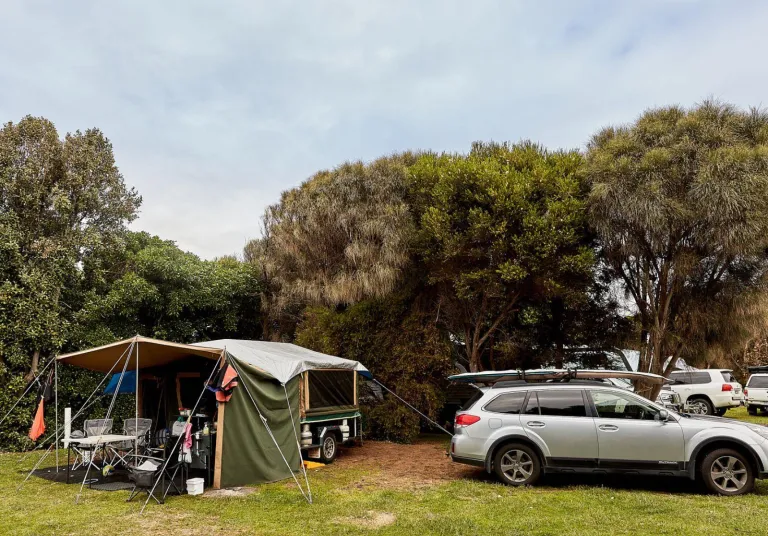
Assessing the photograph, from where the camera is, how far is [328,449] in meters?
11.0

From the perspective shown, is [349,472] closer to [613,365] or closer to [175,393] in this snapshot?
[175,393]

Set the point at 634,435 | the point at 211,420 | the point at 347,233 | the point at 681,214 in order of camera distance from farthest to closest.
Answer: the point at 347,233 < the point at 681,214 < the point at 211,420 < the point at 634,435

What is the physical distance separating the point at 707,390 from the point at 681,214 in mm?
8897

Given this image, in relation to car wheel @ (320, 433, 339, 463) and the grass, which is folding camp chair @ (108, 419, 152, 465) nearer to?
the grass

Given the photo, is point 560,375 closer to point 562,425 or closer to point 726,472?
point 562,425

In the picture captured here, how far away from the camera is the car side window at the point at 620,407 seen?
802 cm

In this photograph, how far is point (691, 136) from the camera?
11414 millimetres

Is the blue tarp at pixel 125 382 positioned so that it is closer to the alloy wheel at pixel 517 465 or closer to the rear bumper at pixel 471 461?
the rear bumper at pixel 471 461

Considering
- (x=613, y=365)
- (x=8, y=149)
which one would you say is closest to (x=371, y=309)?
(x=613, y=365)

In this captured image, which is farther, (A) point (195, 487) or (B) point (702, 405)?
(B) point (702, 405)

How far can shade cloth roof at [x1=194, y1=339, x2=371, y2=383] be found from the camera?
988 cm

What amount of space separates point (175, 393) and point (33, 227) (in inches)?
217

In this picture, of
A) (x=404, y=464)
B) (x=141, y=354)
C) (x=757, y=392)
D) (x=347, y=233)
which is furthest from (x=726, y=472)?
(x=757, y=392)

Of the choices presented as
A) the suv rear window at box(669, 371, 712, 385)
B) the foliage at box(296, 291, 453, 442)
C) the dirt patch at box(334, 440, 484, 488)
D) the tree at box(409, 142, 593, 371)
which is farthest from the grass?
the suv rear window at box(669, 371, 712, 385)
